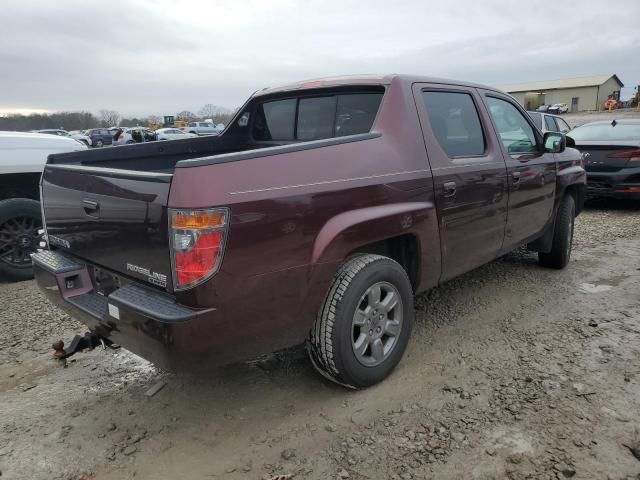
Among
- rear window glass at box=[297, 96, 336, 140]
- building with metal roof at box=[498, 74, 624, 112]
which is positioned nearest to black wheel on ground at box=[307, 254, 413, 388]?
rear window glass at box=[297, 96, 336, 140]

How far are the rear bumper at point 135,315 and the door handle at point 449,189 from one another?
179 cm

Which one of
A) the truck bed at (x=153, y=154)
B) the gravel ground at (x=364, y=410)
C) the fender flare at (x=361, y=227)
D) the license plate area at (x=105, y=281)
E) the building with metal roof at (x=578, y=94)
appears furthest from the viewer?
the building with metal roof at (x=578, y=94)

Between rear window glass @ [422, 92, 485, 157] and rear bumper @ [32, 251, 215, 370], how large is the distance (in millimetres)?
2079

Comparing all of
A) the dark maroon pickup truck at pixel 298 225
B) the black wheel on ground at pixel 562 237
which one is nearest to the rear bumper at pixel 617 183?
the black wheel on ground at pixel 562 237

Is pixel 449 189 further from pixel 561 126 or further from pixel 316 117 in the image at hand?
pixel 561 126

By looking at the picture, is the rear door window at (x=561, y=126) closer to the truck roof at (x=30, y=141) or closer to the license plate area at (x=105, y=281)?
the truck roof at (x=30, y=141)

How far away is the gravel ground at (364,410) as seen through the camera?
2.42 m

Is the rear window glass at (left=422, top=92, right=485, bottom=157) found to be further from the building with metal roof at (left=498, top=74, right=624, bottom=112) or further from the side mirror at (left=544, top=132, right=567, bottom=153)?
the building with metal roof at (left=498, top=74, right=624, bottom=112)

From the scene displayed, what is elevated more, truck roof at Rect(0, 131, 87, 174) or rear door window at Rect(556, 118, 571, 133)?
rear door window at Rect(556, 118, 571, 133)

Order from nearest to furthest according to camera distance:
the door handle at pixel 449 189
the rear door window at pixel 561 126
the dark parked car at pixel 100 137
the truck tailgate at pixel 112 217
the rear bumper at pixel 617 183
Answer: the truck tailgate at pixel 112 217
the door handle at pixel 449 189
the rear bumper at pixel 617 183
the rear door window at pixel 561 126
the dark parked car at pixel 100 137

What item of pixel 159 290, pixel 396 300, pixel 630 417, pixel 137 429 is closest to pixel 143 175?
pixel 159 290

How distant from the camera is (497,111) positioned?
4207 millimetres

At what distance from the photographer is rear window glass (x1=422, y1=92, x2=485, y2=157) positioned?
342 cm

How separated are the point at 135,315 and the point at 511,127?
3.52 metres
